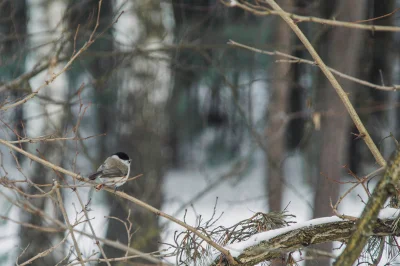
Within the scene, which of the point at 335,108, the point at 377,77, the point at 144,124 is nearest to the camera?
the point at 335,108

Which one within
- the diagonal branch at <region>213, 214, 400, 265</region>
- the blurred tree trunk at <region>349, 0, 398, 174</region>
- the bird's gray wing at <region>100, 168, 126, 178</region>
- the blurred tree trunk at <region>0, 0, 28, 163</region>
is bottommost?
the diagonal branch at <region>213, 214, 400, 265</region>

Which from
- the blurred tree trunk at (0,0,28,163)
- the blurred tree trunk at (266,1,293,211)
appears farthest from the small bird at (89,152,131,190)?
the blurred tree trunk at (266,1,293,211)

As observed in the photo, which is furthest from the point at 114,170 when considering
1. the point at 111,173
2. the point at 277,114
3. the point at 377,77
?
the point at 377,77

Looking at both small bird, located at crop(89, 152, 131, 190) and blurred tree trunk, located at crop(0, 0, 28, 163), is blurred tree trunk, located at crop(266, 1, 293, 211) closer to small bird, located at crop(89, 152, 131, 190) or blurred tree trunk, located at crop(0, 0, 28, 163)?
blurred tree trunk, located at crop(0, 0, 28, 163)

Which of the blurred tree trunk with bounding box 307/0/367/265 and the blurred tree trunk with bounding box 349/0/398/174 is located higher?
the blurred tree trunk with bounding box 349/0/398/174

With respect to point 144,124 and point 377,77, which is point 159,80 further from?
point 377,77

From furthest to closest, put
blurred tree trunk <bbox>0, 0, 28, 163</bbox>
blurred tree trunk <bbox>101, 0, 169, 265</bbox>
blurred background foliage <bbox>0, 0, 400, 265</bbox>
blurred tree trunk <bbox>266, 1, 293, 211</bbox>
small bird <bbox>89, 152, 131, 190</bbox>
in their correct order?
blurred tree trunk <bbox>101, 0, 169, 265</bbox> → blurred tree trunk <bbox>266, 1, 293, 211</bbox> → blurred background foliage <bbox>0, 0, 400, 265</bbox> → blurred tree trunk <bbox>0, 0, 28, 163</bbox> → small bird <bbox>89, 152, 131, 190</bbox>

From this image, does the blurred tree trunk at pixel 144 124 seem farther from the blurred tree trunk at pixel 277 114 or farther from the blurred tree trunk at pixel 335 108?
the blurred tree trunk at pixel 335 108

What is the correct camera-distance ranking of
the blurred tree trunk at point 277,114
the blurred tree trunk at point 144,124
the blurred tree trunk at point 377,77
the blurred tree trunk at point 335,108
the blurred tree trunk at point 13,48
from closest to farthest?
1. the blurred tree trunk at point 13,48
2. the blurred tree trunk at point 335,108
3. the blurred tree trunk at point 277,114
4. the blurred tree trunk at point 144,124
5. the blurred tree trunk at point 377,77

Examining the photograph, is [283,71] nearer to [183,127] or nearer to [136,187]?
[136,187]

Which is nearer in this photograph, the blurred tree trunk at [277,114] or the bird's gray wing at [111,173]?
the bird's gray wing at [111,173]

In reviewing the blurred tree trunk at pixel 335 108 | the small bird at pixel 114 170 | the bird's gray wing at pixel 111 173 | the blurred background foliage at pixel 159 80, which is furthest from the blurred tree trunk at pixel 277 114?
the bird's gray wing at pixel 111 173

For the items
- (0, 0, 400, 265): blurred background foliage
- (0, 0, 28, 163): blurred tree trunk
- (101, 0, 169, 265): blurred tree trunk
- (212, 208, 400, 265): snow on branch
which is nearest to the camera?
(212, 208, 400, 265): snow on branch

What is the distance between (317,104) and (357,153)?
224 inches
